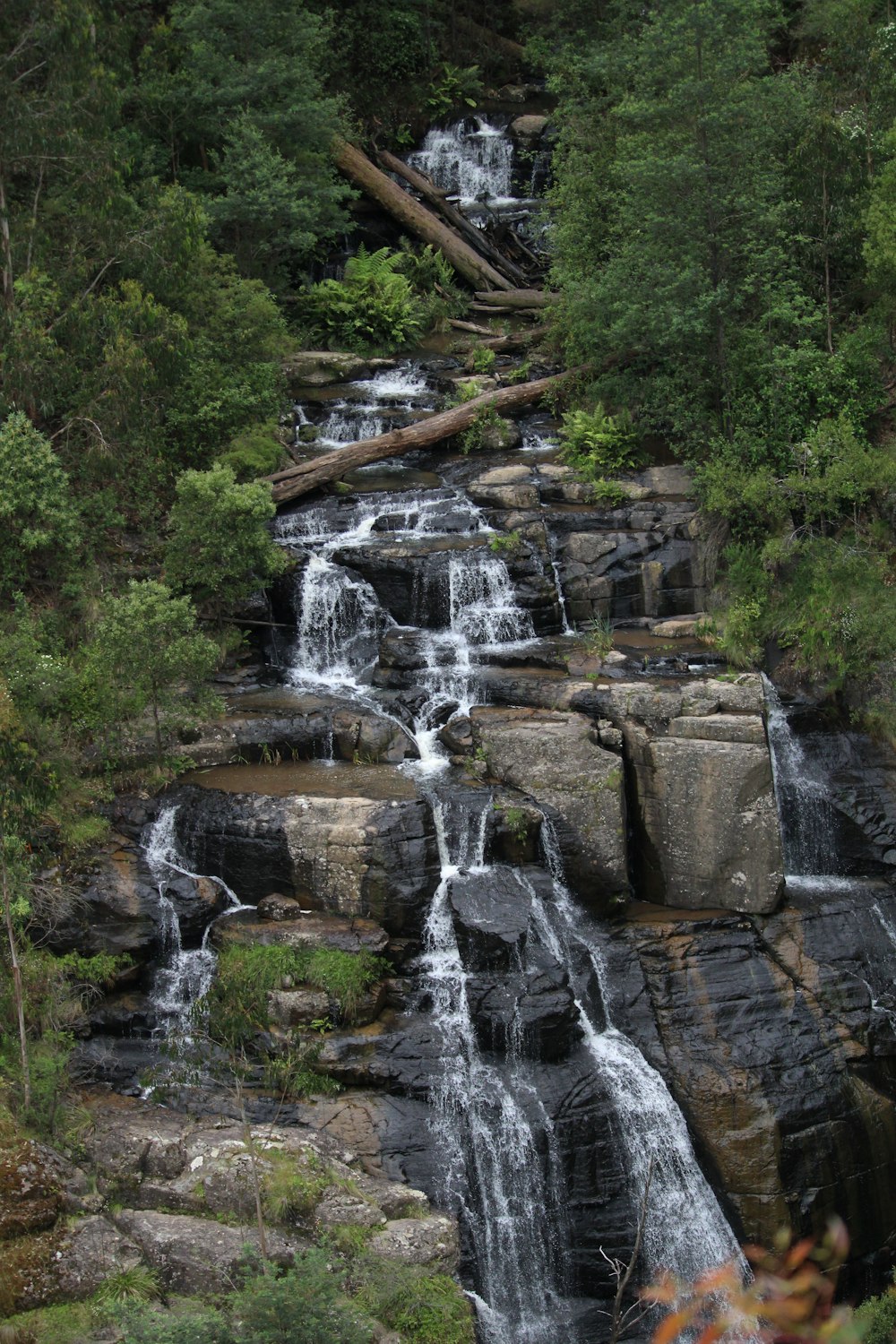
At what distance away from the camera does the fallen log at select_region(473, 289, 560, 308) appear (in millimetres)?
27578

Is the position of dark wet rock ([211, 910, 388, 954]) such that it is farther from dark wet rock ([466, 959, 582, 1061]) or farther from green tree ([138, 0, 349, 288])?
green tree ([138, 0, 349, 288])

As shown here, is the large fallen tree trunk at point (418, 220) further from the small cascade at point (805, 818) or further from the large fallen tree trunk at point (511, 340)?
the small cascade at point (805, 818)

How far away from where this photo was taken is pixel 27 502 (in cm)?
1611

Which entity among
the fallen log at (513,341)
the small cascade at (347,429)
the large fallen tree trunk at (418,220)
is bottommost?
the small cascade at (347,429)

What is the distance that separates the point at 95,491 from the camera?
18672 millimetres

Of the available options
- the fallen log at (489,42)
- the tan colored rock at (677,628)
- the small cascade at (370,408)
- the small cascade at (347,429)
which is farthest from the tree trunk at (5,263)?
the fallen log at (489,42)

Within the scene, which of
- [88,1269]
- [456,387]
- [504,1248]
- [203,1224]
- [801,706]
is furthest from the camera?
[456,387]

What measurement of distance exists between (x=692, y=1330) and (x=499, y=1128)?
278 cm

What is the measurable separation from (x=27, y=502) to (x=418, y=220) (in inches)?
625

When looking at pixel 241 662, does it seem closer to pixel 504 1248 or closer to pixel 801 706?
pixel 801 706

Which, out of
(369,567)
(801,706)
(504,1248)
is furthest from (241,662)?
(504,1248)

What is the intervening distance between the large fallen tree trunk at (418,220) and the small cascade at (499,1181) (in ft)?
66.6

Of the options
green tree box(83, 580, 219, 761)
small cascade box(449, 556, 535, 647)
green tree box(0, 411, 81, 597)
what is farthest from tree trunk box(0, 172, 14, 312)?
small cascade box(449, 556, 535, 647)

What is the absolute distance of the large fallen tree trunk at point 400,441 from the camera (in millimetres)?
20188
